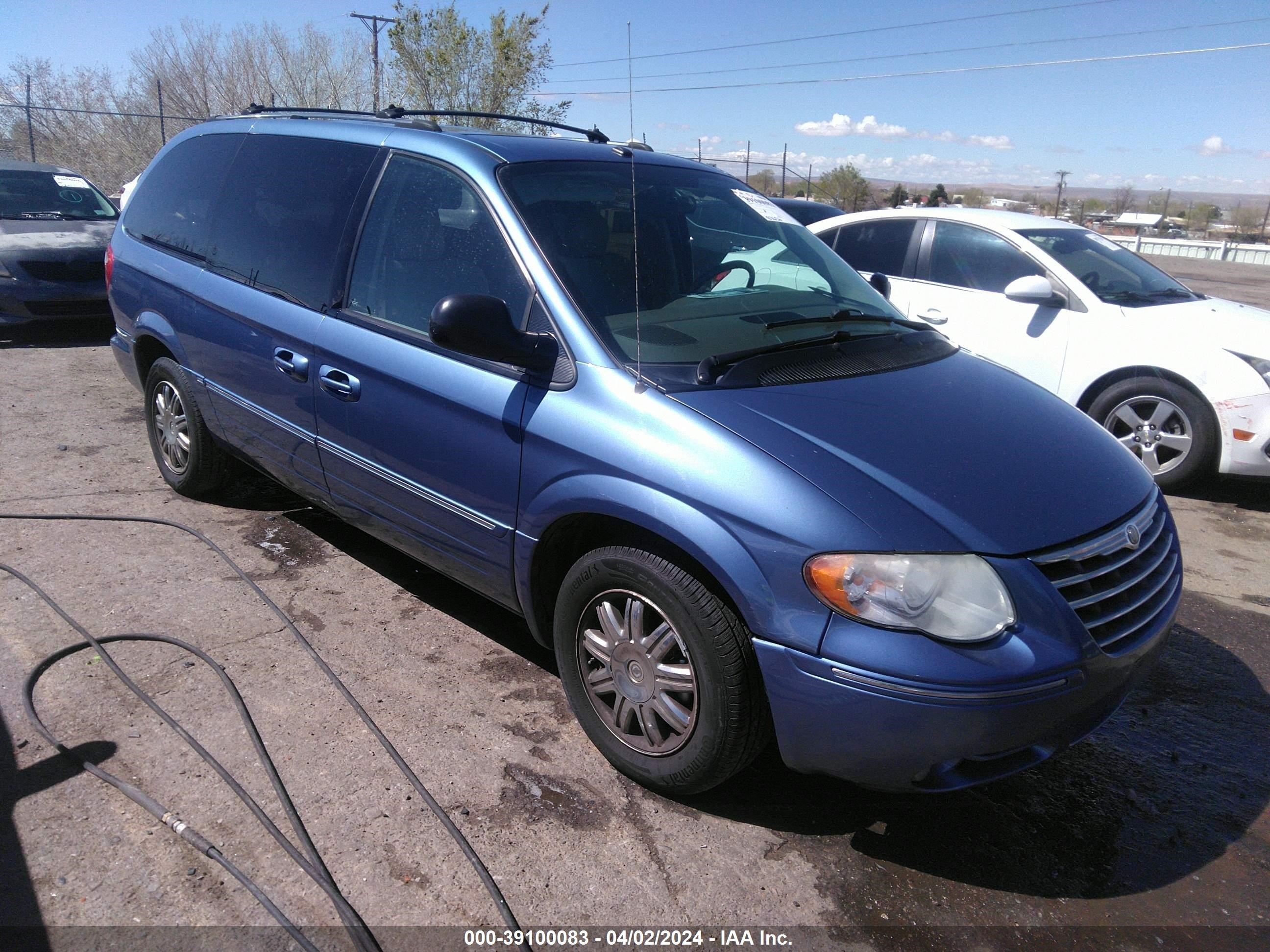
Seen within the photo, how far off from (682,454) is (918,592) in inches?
28.3

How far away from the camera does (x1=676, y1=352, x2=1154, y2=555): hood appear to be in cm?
235

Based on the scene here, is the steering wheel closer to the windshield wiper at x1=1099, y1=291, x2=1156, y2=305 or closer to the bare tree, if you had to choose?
the windshield wiper at x1=1099, y1=291, x2=1156, y2=305

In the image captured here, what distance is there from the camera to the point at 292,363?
12.1 ft

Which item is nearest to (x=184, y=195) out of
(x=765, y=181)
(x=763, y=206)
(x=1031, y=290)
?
(x=763, y=206)

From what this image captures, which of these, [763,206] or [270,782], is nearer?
[270,782]

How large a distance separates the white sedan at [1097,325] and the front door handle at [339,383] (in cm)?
456

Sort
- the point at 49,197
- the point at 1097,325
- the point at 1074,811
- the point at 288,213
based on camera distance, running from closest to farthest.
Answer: the point at 1074,811 → the point at 288,213 → the point at 1097,325 → the point at 49,197

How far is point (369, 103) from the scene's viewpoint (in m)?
31.2

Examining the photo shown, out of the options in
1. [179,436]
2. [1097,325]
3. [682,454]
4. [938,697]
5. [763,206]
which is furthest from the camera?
[1097,325]

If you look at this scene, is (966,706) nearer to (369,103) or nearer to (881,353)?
(881,353)

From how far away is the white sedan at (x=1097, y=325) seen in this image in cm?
564

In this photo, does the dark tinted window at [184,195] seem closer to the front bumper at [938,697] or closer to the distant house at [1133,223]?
the front bumper at [938,697]

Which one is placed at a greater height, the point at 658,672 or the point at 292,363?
the point at 292,363

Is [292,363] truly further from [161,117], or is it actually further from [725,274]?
[161,117]
